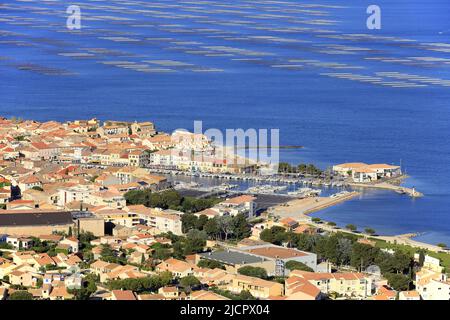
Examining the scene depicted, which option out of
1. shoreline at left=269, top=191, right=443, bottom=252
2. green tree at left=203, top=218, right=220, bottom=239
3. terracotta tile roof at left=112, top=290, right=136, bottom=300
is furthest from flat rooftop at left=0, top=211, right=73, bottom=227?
terracotta tile roof at left=112, top=290, right=136, bottom=300

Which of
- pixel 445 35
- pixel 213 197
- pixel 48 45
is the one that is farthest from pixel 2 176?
pixel 445 35

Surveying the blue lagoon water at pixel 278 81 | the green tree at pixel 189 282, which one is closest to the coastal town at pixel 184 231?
the green tree at pixel 189 282

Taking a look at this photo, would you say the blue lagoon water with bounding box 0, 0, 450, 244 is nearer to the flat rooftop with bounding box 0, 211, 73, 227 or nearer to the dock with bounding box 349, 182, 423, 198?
the dock with bounding box 349, 182, 423, 198

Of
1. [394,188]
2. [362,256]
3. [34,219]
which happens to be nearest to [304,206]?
[394,188]

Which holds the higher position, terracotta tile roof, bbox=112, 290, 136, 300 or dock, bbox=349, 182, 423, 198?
terracotta tile roof, bbox=112, 290, 136, 300

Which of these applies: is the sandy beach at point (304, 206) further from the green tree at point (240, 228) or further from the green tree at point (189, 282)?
the green tree at point (189, 282)
